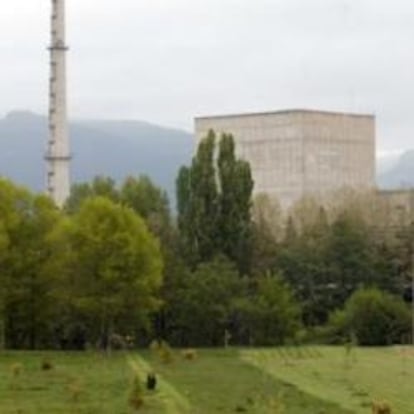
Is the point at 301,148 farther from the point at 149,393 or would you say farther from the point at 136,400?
the point at 136,400

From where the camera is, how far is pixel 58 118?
11175cm

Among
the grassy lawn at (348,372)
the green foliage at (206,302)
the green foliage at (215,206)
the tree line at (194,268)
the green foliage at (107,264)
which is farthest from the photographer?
the green foliage at (215,206)

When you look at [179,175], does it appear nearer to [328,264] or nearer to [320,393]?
[328,264]

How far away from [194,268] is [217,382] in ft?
133

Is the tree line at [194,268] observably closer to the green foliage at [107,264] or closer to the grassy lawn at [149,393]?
the green foliage at [107,264]

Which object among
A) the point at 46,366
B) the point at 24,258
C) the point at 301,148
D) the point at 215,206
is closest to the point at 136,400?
the point at 46,366

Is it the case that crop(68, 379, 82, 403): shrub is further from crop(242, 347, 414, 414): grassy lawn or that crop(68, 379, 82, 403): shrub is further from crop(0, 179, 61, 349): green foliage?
crop(0, 179, 61, 349): green foliage

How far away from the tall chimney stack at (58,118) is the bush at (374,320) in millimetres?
35158

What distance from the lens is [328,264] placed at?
3792 inches

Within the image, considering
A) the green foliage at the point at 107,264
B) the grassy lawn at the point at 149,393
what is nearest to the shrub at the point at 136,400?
the grassy lawn at the point at 149,393

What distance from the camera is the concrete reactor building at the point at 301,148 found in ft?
435

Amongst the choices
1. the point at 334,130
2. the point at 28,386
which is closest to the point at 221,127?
the point at 334,130

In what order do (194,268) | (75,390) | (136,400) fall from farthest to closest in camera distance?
(194,268) < (75,390) < (136,400)

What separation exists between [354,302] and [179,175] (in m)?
16.2
